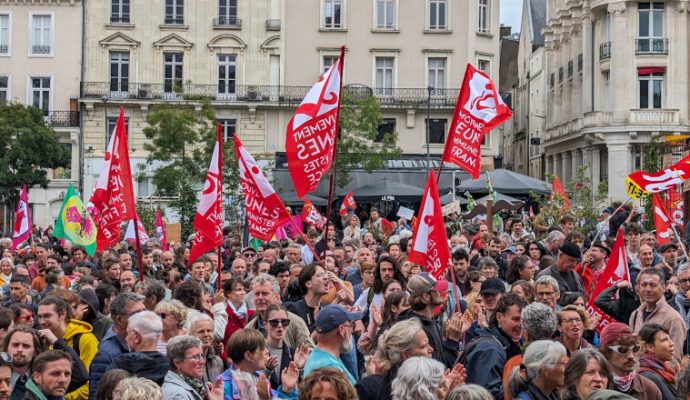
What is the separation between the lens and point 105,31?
54.1 meters

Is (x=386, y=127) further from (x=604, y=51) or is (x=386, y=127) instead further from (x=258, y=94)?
(x=604, y=51)

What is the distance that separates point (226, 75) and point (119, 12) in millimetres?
5733

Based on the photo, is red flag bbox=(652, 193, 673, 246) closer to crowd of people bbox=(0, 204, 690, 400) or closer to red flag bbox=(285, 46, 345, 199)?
crowd of people bbox=(0, 204, 690, 400)

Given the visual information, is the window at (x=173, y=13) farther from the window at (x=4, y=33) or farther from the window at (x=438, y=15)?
the window at (x=438, y=15)

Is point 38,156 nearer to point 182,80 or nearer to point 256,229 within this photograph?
point 182,80

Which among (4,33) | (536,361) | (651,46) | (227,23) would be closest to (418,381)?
(536,361)

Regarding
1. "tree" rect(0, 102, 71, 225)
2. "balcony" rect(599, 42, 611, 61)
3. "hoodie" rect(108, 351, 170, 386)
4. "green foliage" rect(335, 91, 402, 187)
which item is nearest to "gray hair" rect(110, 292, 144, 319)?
"hoodie" rect(108, 351, 170, 386)

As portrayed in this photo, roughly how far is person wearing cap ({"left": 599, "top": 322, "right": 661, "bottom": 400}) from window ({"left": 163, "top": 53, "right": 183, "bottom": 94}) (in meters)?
47.6

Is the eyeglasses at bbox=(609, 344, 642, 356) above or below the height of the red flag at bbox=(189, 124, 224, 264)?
below

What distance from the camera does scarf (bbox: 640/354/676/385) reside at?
26.8 feet

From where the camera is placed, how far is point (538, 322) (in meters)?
8.20

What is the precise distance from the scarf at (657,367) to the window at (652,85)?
42.6 meters

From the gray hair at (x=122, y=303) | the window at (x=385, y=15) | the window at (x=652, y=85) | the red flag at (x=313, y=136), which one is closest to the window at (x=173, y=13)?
the window at (x=385, y=15)

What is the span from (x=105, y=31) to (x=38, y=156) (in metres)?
7.47
